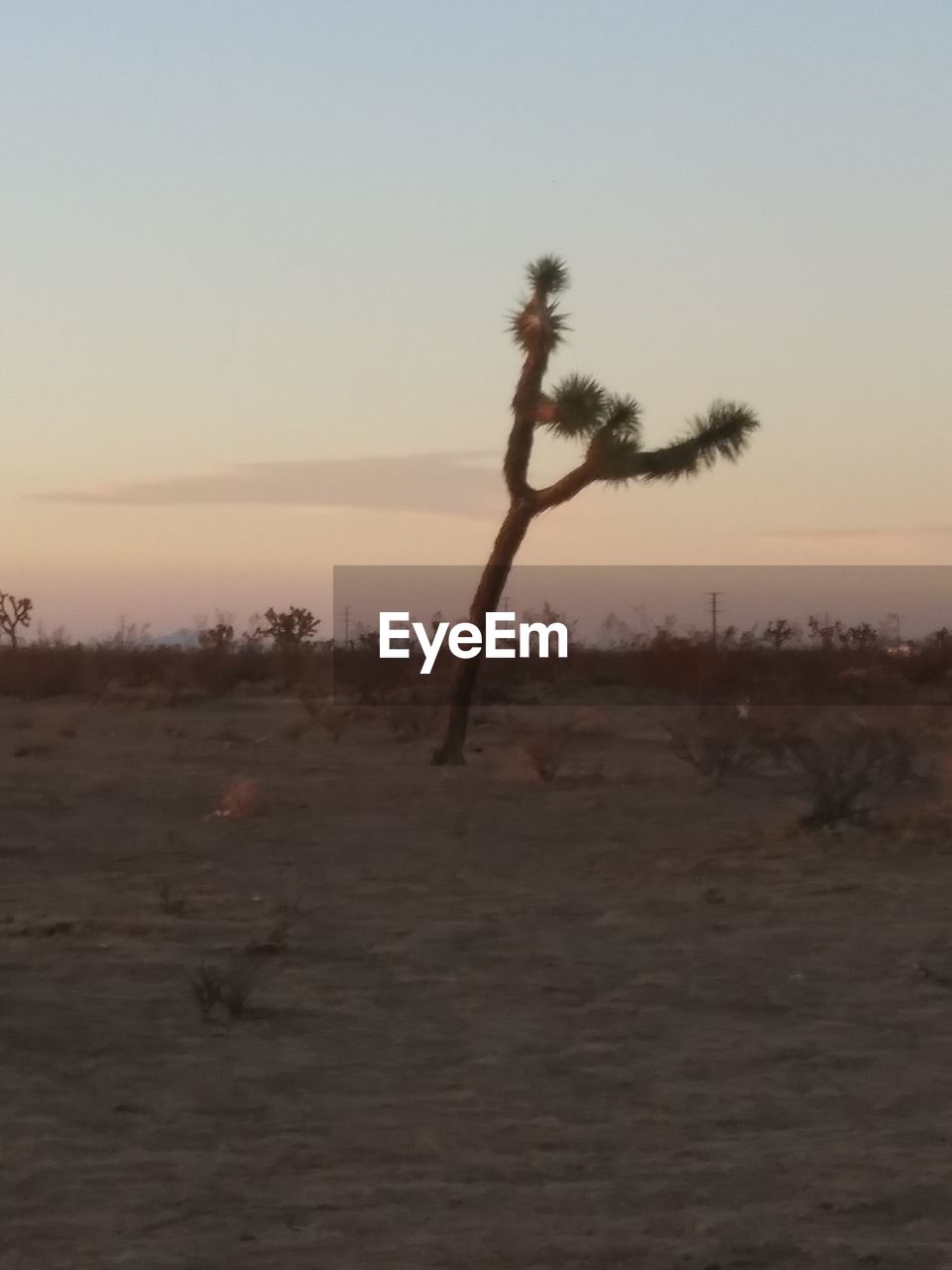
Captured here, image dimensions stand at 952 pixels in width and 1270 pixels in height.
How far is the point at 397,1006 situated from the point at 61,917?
131 inches

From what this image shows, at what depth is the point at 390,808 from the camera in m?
19.5

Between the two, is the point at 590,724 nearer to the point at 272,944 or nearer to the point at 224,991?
the point at 272,944

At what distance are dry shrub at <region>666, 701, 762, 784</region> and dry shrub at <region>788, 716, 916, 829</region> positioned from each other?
3613mm

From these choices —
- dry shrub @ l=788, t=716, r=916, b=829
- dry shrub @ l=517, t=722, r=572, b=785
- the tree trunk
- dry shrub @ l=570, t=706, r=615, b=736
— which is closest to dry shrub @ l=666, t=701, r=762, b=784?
dry shrub @ l=517, t=722, r=572, b=785

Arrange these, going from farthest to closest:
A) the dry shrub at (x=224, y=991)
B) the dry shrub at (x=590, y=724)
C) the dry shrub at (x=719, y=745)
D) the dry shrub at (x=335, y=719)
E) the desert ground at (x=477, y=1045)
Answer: the dry shrub at (x=590, y=724) < the dry shrub at (x=335, y=719) < the dry shrub at (x=719, y=745) < the dry shrub at (x=224, y=991) < the desert ground at (x=477, y=1045)

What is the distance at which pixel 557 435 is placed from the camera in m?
23.6

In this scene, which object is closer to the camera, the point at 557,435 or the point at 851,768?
the point at 851,768

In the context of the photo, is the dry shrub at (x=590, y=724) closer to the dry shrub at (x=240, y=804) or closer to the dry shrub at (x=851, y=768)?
the dry shrub at (x=240, y=804)

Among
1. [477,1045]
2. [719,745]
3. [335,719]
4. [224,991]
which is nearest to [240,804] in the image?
[719,745]

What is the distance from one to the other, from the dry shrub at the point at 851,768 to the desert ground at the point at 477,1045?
435mm

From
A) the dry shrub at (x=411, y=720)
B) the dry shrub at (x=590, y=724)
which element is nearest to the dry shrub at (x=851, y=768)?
the dry shrub at (x=590, y=724)

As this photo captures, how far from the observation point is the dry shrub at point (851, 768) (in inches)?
645

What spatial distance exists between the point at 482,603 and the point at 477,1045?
1512 cm

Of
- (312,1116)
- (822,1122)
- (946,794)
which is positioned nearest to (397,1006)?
(312,1116)
